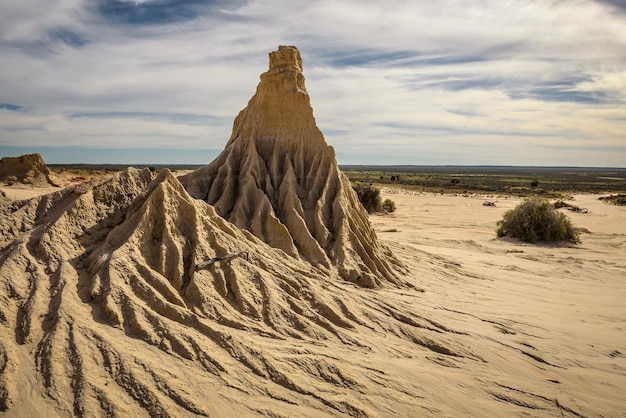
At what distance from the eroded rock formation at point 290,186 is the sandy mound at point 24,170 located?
15246 millimetres

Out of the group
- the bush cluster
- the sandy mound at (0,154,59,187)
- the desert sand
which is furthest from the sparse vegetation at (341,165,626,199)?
the desert sand

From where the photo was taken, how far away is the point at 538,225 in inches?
934

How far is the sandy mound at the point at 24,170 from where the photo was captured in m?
22.3

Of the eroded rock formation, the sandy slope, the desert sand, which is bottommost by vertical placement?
the sandy slope

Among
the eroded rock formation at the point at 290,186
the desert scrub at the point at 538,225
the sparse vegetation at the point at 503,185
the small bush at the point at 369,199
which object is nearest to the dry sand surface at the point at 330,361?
the eroded rock formation at the point at 290,186

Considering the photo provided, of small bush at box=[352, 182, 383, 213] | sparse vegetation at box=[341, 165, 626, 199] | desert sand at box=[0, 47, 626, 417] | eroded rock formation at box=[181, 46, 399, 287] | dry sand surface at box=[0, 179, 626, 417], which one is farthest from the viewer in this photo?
sparse vegetation at box=[341, 165, 626, 199]

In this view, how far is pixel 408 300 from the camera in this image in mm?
9352

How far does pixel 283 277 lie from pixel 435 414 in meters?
3.39

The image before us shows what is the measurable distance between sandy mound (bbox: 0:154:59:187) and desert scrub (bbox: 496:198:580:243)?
90.6 feet

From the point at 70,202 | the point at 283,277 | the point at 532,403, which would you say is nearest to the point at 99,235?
the point at 70,202

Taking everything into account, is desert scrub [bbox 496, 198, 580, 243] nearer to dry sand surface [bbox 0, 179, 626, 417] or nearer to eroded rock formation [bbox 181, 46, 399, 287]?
dry sand surface [bbox 0, 179, 626, 417]

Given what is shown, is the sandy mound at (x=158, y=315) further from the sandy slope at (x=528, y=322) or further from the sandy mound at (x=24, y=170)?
the sandy mound at (x=24, y=170)

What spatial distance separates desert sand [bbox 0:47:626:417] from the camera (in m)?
4.75

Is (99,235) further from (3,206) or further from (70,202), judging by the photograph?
(3,206)
